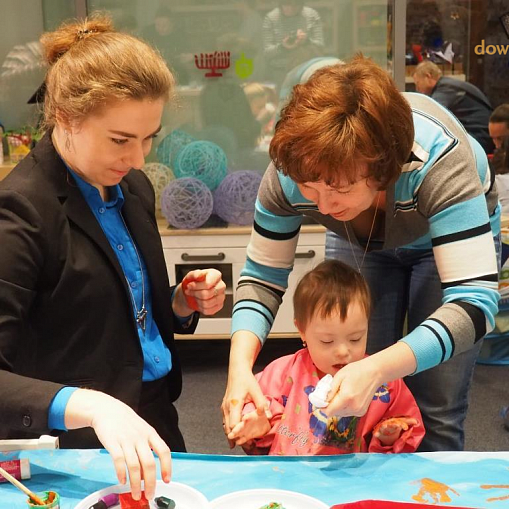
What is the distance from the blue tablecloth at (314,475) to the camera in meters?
1.17

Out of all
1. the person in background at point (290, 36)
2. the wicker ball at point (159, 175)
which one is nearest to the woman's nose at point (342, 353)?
the wicker ball at point (159, 175)

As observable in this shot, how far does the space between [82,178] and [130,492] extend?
1.92ft

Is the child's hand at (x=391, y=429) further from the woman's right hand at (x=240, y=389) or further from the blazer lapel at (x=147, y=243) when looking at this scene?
the blazer lapel at (x=147, y=243)

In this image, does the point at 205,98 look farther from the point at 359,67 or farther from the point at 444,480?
the point at 444,480

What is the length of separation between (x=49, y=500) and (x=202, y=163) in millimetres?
2276

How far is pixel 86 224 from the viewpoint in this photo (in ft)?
Answer: 4.49

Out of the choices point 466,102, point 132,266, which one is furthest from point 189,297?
point 466,102

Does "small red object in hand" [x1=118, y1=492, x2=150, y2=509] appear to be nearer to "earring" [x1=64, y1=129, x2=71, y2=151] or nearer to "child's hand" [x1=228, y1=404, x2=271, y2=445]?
"child's hand" [x1=228, y1=404, x2=271, y2=445]

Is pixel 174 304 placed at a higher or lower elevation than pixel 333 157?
lower

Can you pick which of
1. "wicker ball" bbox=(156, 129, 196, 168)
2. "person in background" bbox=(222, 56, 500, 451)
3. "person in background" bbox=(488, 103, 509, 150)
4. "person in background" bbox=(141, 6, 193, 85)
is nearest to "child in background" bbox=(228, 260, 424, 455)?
"person in background" bbox=(222, 56, 500, 451)

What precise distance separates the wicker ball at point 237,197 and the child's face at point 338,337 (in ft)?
5.67

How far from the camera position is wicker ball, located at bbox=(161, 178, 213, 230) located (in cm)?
319

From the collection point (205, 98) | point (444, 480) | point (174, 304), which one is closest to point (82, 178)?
point (174, 304)

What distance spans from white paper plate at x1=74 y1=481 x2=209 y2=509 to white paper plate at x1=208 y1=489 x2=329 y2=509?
3 cm
